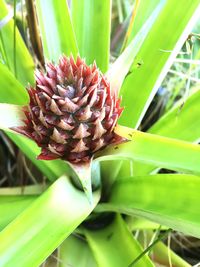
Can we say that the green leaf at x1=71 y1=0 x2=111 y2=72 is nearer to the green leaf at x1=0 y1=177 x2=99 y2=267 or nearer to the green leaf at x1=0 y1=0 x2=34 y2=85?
the green leaf at x1=0 y1=0 x2=34 y2=85

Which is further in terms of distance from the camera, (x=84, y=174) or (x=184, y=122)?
(x=184, y=122)

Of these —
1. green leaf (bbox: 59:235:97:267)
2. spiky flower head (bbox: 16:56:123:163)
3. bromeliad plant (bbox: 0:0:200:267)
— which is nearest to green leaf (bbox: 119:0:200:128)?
bromeliad plant (bbox: 0:0:200:267)

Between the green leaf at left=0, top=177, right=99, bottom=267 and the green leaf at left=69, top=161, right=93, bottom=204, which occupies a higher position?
the green leaf at left=69, top=161, right=93, bottom=204

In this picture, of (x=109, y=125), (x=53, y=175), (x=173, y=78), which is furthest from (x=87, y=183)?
(x=173, y=78)

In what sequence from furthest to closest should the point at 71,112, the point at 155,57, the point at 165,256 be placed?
1. the point at 165,256
2. the point at 155,57
3. the point at 71,112

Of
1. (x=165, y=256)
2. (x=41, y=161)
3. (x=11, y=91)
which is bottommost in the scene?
(x=165, y=256)

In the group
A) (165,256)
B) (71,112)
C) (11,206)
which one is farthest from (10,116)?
(165,256)

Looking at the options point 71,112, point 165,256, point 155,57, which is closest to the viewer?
point 71,112

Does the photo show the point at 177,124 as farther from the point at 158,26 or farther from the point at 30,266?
the point at 30,266

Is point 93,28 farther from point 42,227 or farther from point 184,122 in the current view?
point 42,227
